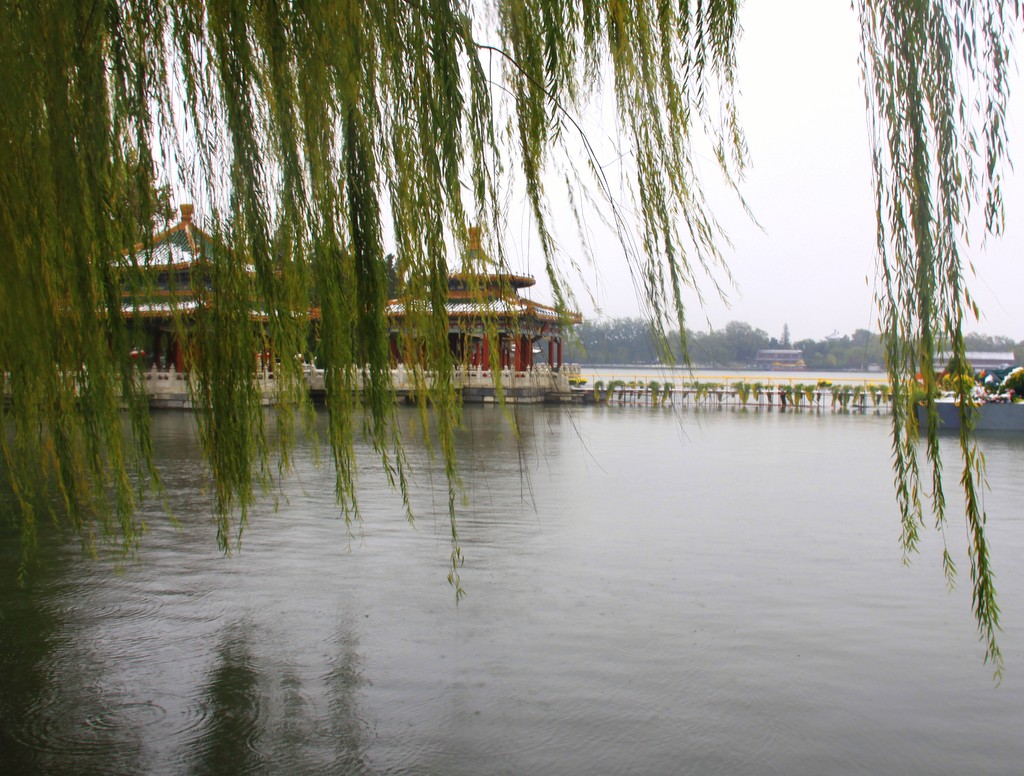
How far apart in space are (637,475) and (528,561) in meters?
4.10

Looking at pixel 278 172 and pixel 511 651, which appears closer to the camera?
pixel 278 172

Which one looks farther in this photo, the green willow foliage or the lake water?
the lake water

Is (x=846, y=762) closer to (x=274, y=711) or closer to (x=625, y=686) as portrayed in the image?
(x=625, y=686)

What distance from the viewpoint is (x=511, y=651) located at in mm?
3137

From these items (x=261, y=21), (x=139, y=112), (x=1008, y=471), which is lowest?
(x=1008, y=471)

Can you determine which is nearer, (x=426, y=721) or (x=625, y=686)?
(x=426, y=721)

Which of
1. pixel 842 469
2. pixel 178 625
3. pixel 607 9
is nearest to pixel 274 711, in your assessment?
pixel 178 625

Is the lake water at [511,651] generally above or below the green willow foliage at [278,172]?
below

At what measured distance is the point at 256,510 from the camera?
5863 mm

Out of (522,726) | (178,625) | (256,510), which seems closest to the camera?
(522,726)

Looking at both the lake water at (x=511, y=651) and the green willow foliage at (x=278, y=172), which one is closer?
the green willow foliage at (x=278, y=172)

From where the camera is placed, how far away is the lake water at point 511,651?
2361mm

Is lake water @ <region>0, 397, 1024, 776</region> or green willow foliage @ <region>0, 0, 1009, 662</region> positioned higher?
green willow foliage @ <region>0, 0, 1009, 662</region>

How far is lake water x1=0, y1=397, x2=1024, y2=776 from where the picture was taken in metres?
2.36
